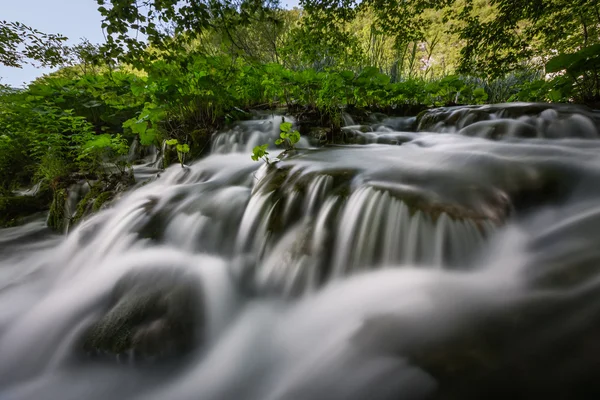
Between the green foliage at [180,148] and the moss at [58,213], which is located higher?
the green foliage at [180,148]

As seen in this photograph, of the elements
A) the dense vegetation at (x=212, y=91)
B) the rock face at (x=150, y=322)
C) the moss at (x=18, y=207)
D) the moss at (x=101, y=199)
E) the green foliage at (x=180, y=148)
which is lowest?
the rock face at (x=150, y=322)

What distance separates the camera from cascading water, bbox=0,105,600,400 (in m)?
0.95

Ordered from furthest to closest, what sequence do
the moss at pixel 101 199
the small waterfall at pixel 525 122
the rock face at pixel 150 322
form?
1. the moss at pixel 101 199
2. the small waterfall at pixel 525 122
3. the rock face at pixel 150 322

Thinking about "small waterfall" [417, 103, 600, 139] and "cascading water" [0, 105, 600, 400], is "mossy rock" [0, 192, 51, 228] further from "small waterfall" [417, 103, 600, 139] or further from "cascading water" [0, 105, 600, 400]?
"small waterfall" [417, 103, 600, 139]

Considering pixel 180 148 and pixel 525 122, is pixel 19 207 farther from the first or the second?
pixel 525 122

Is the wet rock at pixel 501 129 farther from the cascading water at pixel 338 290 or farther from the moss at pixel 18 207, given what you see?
the moss at pixel 18 207

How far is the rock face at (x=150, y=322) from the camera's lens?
1.36 m

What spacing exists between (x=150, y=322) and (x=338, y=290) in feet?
3.55

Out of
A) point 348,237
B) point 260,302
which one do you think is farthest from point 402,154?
point 260,302

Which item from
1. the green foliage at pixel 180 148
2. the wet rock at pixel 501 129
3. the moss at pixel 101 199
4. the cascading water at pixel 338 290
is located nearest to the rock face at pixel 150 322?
the cascading water at pixel 338 290

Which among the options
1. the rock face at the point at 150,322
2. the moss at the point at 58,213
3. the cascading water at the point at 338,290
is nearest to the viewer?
the cascading water at the point at 338,290

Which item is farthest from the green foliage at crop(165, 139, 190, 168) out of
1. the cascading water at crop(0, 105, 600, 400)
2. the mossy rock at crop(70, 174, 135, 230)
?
the cascading water at crop(0, 105, 600, 400)

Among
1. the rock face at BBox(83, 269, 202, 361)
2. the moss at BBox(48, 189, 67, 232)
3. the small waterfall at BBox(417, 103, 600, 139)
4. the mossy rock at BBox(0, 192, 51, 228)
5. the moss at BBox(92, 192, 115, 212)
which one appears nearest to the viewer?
the rock face at BBox(83, 269, 202, 361)

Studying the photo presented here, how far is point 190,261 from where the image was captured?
1977mm
